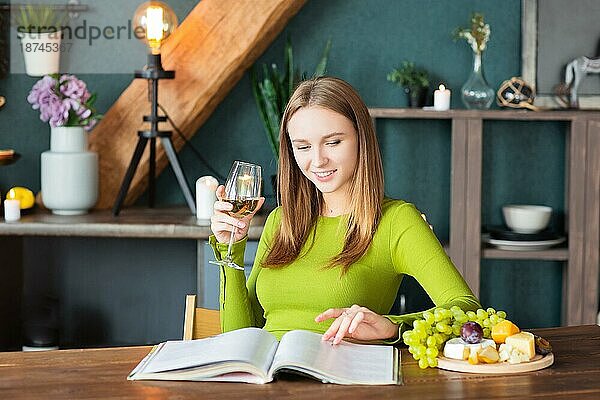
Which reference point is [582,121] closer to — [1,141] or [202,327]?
[202,327]

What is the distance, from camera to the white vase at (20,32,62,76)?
4434mm

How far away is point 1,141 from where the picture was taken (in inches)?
181

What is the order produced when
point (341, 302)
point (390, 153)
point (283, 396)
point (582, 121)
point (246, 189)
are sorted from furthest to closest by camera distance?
point (390, 153)
point (582, 121)
point (341, 302)
point (246, 189)
point (283, 396)

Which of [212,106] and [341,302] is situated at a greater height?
[212,106]

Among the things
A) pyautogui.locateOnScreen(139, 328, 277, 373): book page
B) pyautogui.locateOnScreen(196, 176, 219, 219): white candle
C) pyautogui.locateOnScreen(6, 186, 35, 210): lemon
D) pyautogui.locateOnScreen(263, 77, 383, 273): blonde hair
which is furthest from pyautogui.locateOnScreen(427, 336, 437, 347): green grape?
pyautogui.locateOnScreen(6, 186, 35, 210): lemon

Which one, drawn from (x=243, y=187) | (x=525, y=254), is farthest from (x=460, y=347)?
(x=525, y=254)

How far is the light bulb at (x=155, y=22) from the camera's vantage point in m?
4.20

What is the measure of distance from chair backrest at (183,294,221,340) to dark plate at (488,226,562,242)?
1.94 metres

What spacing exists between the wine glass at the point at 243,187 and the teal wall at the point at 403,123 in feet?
7.24

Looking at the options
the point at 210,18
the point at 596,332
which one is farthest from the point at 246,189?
the point at 210,18

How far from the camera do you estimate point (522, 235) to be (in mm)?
4293

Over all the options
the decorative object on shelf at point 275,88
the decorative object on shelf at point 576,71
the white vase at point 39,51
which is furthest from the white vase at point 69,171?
the decorative object on shelf at point 576,71

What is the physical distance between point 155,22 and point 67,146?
61cm

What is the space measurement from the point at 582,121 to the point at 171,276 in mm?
1857
